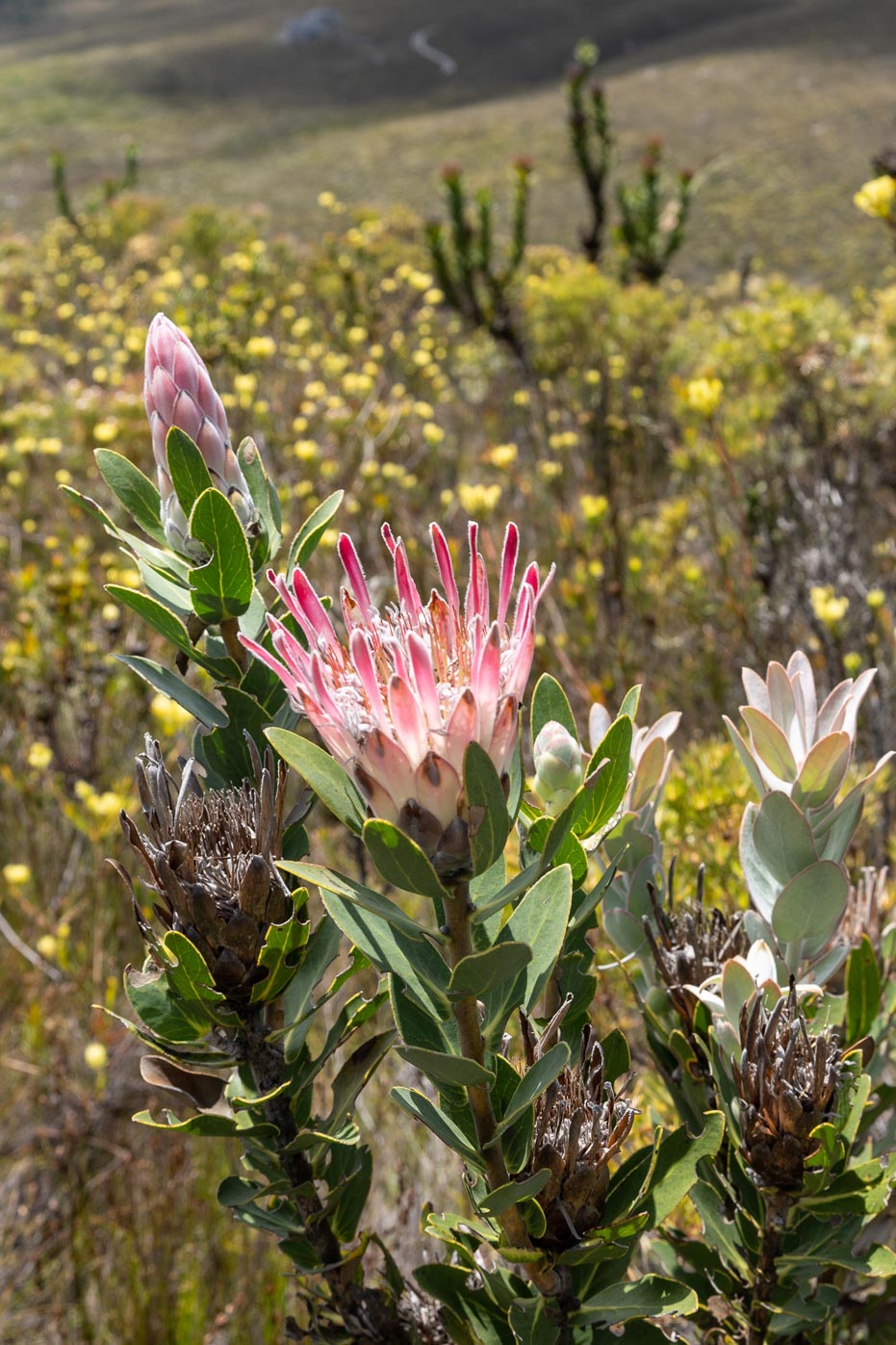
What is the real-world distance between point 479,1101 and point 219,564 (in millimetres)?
468

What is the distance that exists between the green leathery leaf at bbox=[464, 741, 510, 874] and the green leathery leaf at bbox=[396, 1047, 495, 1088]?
11 cm

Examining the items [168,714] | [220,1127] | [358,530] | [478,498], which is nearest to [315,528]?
[220,1127]

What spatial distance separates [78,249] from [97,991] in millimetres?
9218

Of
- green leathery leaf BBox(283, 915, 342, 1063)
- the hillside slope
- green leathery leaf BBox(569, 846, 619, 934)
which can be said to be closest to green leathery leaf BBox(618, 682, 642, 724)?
green leathery leaf BBox(569, 846, 619, 934)

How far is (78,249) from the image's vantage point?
959cm

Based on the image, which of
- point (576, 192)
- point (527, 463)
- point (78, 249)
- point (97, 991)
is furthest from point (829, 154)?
point (97, 991)

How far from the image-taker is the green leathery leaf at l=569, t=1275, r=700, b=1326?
74 cm

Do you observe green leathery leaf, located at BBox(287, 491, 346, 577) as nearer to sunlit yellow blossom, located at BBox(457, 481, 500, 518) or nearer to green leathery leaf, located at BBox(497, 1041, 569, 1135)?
green leathery leaf, located at BBox(497, 1041, 569, 1135)

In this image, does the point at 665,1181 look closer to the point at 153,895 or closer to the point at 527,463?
the point at 153,895

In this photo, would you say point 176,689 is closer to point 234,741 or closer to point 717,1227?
point 234,741

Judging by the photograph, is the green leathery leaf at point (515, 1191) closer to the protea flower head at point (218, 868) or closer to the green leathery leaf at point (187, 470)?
the protea flower head at point (218, 868)

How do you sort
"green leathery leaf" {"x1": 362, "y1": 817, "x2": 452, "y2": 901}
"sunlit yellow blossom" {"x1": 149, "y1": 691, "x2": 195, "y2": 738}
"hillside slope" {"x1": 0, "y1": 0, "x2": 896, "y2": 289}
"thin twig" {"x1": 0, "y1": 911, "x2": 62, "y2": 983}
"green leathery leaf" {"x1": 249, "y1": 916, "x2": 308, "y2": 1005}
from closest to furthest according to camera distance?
"green leathery leaf" {"x1": 362, "y1": 817, "x2": 452, "y2": 901}, "green leathery leaf" {"x1": 249, "y1": 916, "x2": 308, "y2": 1005}, "sunlit yellow blossom" {"x1": 149, "y1": 691, "x2": 195, "y2": 738}, "thin twig" {"x1": 0, "y1": 911, "x2": 62, "y2": 983}, "hillside slope" {"x1": 0, "y1": 0, "x2": 896, "y2": 289}

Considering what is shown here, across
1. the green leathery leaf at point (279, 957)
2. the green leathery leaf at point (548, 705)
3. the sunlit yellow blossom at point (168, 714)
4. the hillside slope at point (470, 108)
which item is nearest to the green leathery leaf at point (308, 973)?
the green leathery leaf at point (279, 957)

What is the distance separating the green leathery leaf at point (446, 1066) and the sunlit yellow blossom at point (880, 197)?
2388mm
